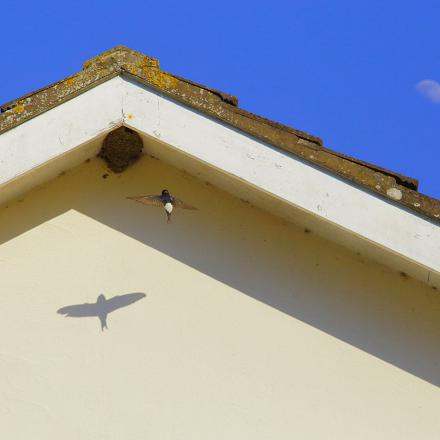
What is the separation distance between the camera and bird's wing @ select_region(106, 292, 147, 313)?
6102 mm

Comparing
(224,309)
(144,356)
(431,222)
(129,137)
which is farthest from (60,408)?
(431,222)

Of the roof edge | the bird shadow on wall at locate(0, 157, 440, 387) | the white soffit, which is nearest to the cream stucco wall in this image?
the bird shadow on wall at locate(0, 157, 440, 387)

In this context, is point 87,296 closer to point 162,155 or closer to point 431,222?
point 162,155

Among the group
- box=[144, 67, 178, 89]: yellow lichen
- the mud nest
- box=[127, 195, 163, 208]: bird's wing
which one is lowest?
box=[127, 195, 163, 208]: bird's wing

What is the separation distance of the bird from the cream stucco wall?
69mm

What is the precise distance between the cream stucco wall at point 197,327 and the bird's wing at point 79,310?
0.09 ft

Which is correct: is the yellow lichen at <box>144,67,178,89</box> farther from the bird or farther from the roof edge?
the bird

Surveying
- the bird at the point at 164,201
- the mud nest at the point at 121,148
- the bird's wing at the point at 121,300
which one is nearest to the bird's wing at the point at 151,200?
the bird at the point at 164,201

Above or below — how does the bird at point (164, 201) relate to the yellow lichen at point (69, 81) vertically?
above

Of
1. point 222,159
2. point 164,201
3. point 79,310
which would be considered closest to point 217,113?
point 222,159

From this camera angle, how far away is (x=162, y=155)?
6.36 m

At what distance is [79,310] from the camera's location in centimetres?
609

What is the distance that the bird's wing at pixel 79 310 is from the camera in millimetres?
6078

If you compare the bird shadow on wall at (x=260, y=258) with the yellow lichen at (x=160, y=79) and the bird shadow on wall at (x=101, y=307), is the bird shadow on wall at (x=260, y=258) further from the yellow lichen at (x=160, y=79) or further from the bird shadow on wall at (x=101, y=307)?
the yellow lichen at (x=160, y=79)
